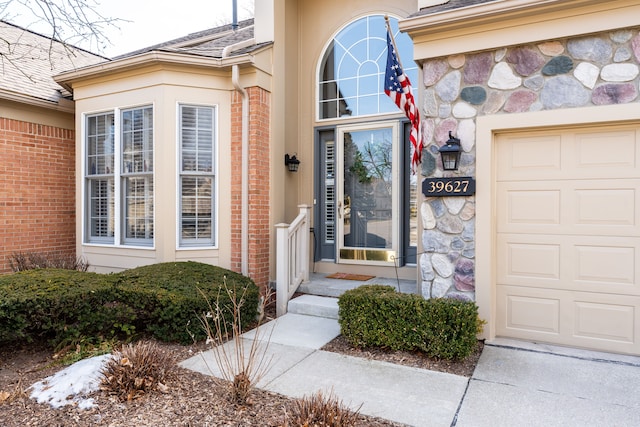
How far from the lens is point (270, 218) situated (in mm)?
5695

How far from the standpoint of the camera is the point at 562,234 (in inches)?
152

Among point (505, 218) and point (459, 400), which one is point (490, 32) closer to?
point (505, 218)

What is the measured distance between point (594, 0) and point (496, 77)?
0.93m

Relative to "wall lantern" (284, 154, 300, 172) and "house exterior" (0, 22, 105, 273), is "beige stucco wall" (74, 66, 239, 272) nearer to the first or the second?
"wall lantern" (284, 154, 300, 172)

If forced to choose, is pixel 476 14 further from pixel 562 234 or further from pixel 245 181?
pixel 245 181

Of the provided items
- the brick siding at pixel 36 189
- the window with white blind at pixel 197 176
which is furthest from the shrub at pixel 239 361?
the brick siding at pixel 36 189

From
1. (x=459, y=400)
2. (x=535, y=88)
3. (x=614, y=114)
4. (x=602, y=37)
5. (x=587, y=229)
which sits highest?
(x=602, y=37)

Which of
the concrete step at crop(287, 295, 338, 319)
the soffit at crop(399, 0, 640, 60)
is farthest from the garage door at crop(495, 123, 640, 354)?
the concrete step at crop(287, 295, 338, 319)

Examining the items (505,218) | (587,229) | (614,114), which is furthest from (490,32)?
(587,229)

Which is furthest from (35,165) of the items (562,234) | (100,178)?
(562,234)

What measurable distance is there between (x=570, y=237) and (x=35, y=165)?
283 inches

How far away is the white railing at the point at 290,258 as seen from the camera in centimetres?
517

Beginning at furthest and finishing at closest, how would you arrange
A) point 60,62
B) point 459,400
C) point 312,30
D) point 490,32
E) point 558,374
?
point 60,62 < point 312,30 < point 490,32 < point 558,374 < point 459,400

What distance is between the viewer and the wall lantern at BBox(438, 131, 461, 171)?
4.04 m
